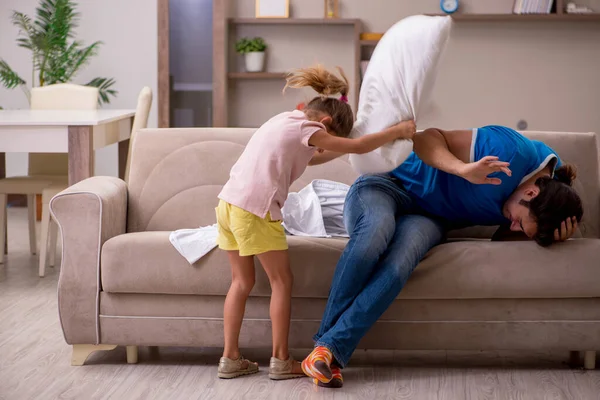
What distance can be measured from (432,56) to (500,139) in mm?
332

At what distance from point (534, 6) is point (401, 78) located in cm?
342

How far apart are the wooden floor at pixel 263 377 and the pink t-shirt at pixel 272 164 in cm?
52

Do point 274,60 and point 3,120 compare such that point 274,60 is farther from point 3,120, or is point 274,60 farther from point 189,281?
point 189,281

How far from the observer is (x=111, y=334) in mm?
2502

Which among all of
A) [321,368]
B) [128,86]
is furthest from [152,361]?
[128,86]

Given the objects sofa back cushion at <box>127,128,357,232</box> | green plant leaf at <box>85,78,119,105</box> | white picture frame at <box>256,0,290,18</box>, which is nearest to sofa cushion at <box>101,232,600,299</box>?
sofa back cushion at <box>127,128,357,232</box>

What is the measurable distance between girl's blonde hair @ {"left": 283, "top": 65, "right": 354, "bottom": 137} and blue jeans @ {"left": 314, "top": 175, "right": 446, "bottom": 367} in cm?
26

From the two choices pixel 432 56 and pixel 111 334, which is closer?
pixel 432 56

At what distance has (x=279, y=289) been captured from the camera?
236 cm

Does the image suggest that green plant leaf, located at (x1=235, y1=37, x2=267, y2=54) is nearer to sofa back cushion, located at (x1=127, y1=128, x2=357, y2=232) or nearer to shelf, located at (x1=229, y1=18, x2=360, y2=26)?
shelf, located at (x1=229, y1=18, x2=360, y2=26)

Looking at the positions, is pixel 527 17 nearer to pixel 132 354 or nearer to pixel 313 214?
pixel 313 214

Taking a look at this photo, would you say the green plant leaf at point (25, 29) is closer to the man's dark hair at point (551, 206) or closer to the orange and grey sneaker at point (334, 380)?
the orange and grey sneaker at point (334, 380)

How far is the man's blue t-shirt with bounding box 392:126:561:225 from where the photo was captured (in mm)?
2402

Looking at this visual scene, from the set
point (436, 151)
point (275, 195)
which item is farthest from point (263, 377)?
point (436, 151)
